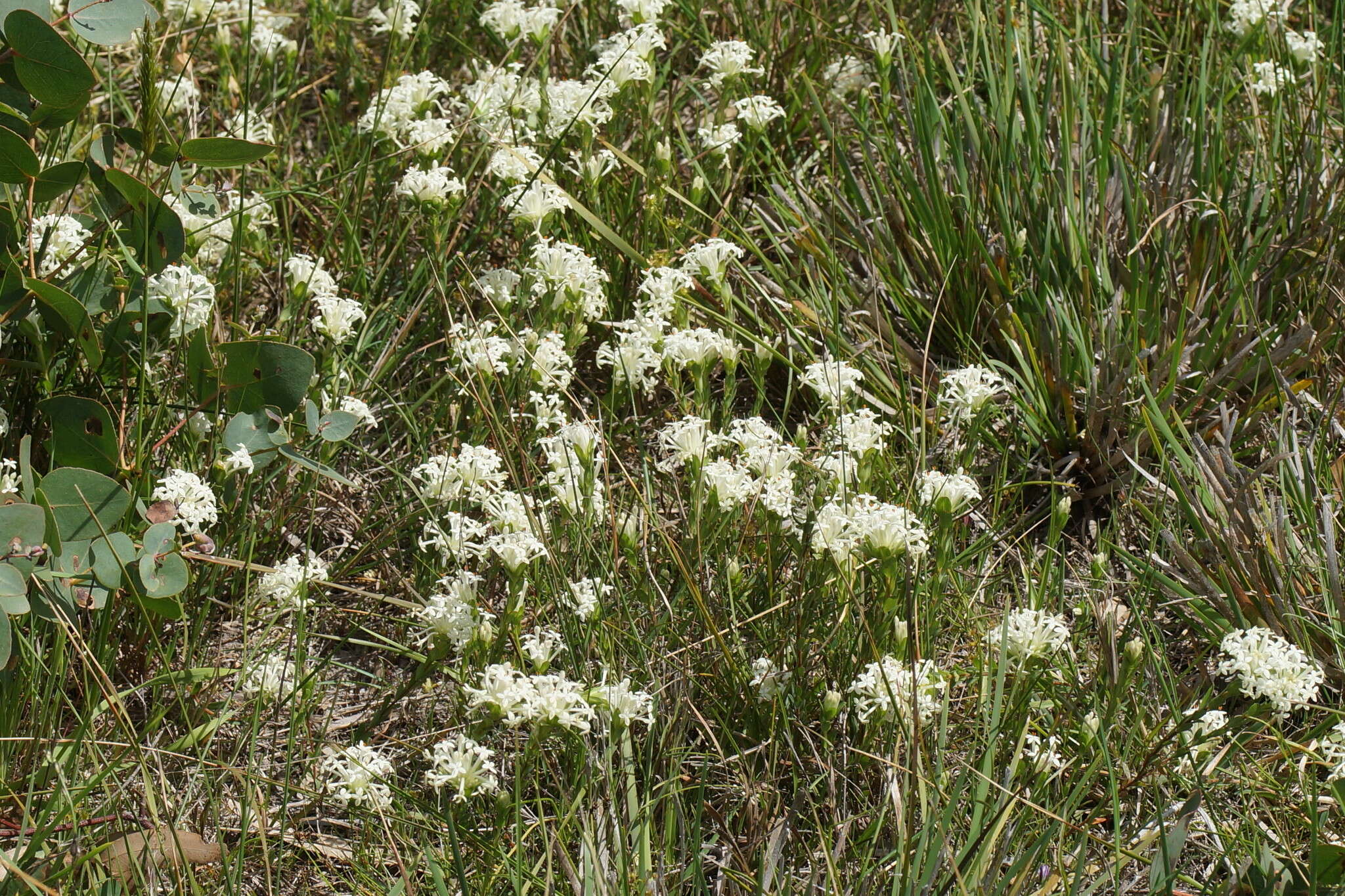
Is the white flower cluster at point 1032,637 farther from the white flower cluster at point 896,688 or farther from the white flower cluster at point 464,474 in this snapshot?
the white flower cluster at point 464,474

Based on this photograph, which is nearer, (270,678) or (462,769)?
(462,769)

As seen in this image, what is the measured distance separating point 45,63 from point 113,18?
0.14 meters

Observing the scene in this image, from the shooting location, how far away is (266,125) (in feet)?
9.65

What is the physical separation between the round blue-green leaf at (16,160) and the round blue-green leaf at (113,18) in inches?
7.6

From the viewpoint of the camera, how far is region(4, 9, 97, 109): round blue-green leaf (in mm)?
1799

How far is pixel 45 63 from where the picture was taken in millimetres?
1855

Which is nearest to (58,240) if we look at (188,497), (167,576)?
(188,497)

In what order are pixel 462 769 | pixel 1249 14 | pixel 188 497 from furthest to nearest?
pixel 1249 14
pixel 188 497
pixel 462 769

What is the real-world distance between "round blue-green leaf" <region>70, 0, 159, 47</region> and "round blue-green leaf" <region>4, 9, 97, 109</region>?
60mm

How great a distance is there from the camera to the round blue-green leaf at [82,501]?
1852mm

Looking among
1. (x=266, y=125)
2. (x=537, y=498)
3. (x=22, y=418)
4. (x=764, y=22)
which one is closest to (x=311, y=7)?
(x=266, y=125)

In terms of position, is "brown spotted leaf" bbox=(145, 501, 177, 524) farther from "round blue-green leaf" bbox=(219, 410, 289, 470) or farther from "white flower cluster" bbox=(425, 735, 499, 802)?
"white flower cluster" bbox=(425, 735, 499, 802)

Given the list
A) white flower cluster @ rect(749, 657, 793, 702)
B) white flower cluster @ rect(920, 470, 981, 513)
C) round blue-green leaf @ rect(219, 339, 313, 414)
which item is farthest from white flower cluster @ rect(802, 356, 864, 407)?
round blue-green leaf @ rect(219, 339, 313, 414)

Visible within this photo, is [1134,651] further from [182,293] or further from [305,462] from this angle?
[182,293]
